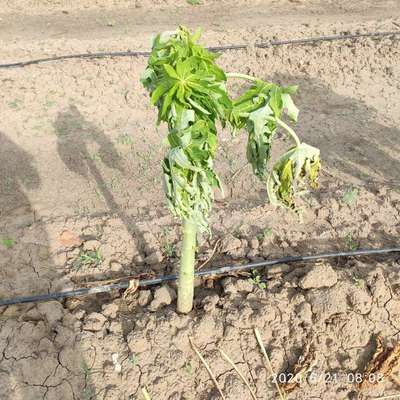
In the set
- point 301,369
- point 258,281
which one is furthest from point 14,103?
point 301,369

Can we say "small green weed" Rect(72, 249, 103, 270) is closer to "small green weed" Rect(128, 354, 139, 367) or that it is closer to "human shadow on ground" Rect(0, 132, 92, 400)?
"human shadow on ground" Rect(0, 132, 92, 400)

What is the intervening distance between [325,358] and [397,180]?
104 inches

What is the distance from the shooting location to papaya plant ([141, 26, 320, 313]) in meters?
2.01

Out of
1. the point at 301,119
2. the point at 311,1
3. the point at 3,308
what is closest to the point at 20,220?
the point at 3,308

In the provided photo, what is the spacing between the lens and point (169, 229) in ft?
13.7

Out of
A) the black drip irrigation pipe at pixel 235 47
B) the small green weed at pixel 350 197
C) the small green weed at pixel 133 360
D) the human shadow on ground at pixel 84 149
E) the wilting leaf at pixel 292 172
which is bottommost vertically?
the small green weed at pixel 133 360

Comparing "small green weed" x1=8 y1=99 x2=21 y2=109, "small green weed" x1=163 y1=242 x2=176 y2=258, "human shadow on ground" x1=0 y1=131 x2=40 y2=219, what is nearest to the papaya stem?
"small green weed" x1=163 y1=242 x2=176 y2=258

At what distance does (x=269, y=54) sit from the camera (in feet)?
23.3

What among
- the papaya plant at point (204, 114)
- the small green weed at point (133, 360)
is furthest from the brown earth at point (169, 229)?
the papaya plant at point (204, 114)

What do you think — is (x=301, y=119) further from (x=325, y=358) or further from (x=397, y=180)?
(x=325, y=358)
